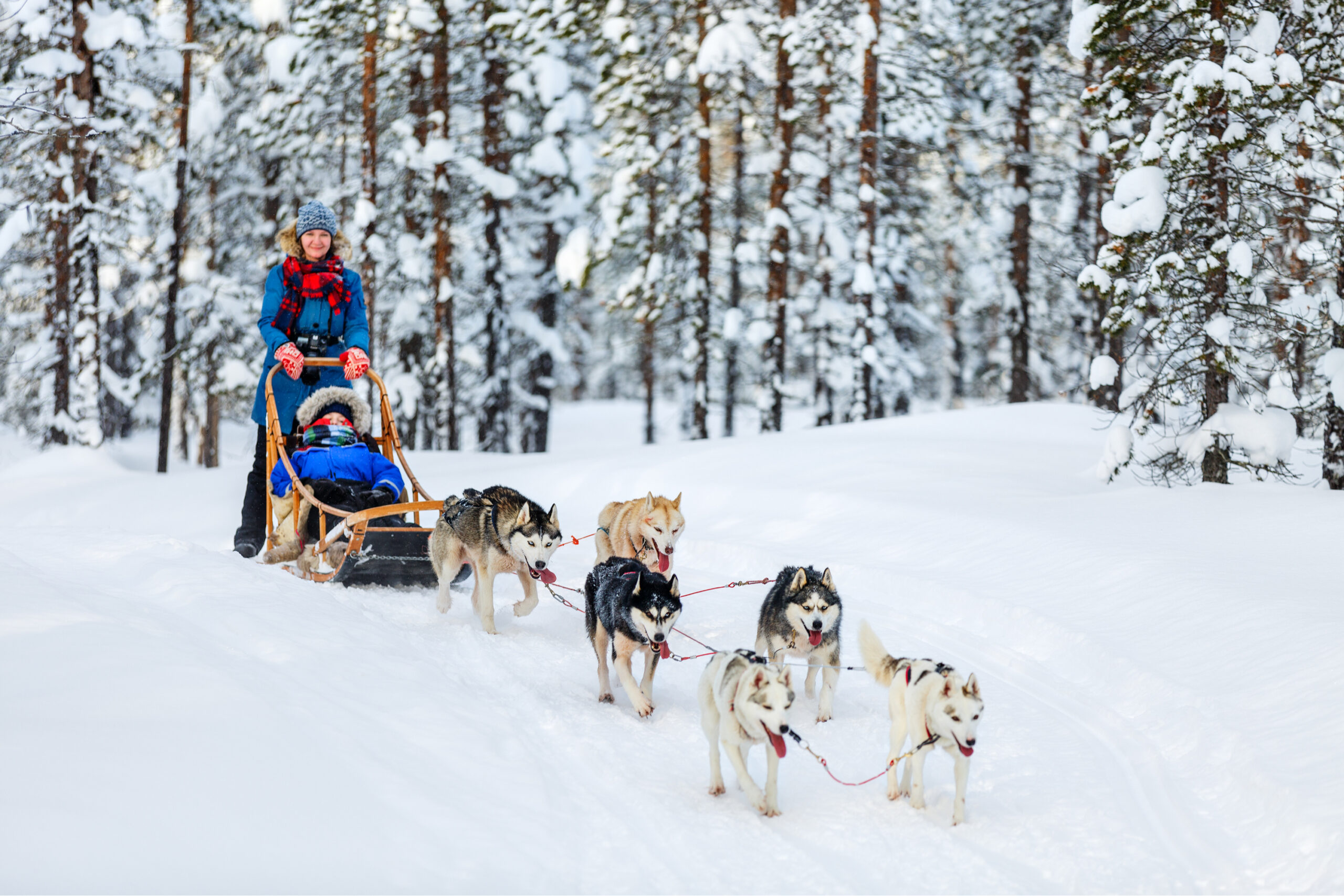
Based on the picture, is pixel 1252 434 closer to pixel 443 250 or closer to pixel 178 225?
pixel 443 250

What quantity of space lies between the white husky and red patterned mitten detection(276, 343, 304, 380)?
513 centimetres

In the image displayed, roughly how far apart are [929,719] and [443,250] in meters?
15.2

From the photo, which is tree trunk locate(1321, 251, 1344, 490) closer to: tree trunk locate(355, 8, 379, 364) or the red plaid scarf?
the red plaid scarf

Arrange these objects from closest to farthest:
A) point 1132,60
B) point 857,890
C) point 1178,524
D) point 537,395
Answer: point 857,890
point 1178,524
point 1132,60
point 537,395

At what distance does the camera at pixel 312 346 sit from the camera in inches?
305

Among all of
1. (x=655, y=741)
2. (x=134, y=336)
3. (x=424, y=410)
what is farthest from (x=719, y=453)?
(x=134, y=336)

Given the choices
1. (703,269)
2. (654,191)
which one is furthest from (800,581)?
(654,191)

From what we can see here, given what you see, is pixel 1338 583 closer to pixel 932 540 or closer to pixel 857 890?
pixel 932 540

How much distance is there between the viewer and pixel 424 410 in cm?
2188

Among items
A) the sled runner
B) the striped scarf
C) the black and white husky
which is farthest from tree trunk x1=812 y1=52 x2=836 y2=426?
the black and white husky

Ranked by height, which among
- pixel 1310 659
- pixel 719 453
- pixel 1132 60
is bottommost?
pixel 1310 659

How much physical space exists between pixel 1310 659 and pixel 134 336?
28.1 m

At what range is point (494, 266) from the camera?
18.2 metres

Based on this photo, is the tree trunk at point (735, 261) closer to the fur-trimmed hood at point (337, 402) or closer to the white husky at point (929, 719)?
the fur-trimmed hood at point (337, 402)
